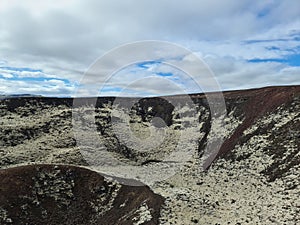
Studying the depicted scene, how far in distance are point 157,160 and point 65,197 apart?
76.5 ft

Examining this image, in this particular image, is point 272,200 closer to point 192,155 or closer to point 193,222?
point 193,222

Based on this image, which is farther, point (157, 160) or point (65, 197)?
point (157, 160)

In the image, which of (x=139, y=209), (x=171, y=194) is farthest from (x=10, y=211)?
(x=171, y=194)

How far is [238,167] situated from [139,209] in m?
17.5

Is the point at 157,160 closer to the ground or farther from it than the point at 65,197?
farther from it

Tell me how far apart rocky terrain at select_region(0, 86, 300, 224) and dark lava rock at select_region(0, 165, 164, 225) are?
0.12 metres

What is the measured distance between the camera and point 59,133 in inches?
3002

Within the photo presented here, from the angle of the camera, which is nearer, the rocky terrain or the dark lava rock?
the rocky terrain

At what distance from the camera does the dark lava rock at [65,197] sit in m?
36.9

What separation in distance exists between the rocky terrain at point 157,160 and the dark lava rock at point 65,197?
12 cm

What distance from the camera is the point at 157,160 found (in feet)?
202

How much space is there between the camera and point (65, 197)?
41375mm

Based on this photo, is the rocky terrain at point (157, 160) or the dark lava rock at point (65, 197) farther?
the dark lava rock at point (65, 197)

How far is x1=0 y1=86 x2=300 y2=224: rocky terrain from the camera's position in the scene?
110 ft
